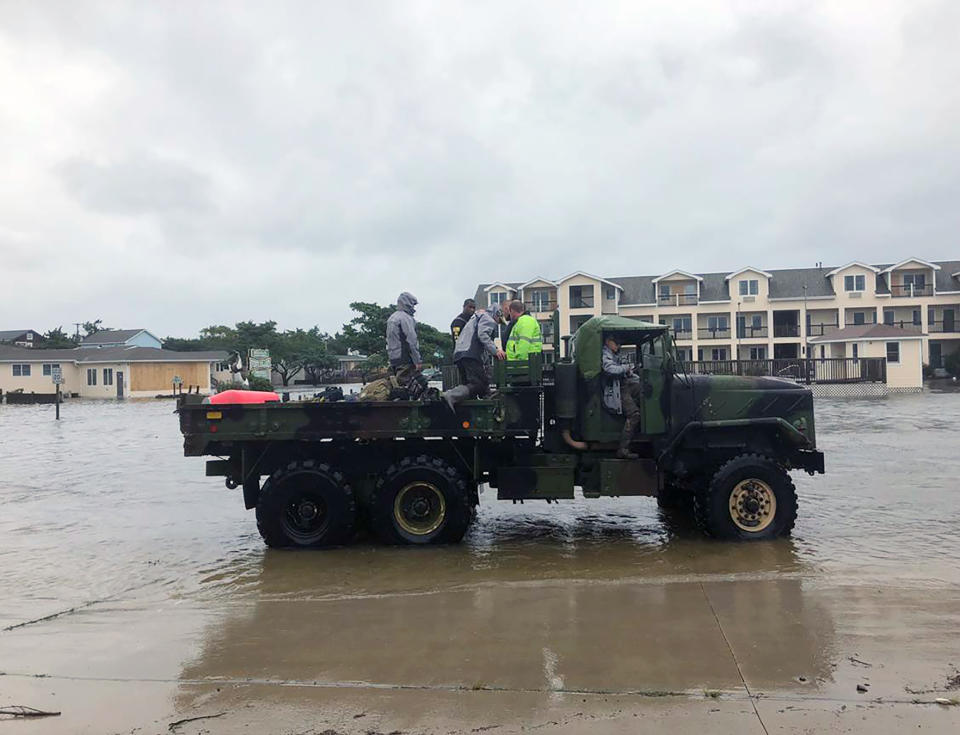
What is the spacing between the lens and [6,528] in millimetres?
9828

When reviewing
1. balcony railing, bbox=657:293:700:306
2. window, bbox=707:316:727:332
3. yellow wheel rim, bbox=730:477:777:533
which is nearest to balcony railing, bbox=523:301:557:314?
balcony railing, bbox=657:293:700:306

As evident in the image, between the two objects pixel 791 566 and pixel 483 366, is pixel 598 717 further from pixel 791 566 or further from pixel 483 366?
pixel 483 366

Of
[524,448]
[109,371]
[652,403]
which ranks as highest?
[109,371]

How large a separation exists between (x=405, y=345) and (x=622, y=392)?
2530 millimetres

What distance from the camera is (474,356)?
328 inches

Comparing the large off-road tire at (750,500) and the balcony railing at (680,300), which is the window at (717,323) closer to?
the balcony railing at (680,300)

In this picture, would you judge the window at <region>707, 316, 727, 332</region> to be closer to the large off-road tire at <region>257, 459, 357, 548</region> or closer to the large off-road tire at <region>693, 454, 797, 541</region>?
the large off-road tire at <region>693, 454, 797, 541</region>

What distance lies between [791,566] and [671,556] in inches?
44.6

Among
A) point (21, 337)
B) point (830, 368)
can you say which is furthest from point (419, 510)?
point (21, 337)

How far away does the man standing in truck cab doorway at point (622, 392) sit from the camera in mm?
8055

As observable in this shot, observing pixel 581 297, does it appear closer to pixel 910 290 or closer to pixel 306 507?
pixel 910 290

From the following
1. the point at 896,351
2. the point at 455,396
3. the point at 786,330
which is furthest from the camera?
the point at 786,330

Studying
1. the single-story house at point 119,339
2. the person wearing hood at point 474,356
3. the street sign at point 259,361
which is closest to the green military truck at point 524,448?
the person wearing hood at point 474,356

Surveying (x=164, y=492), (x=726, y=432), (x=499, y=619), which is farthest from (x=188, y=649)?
(x=164, y=492)
